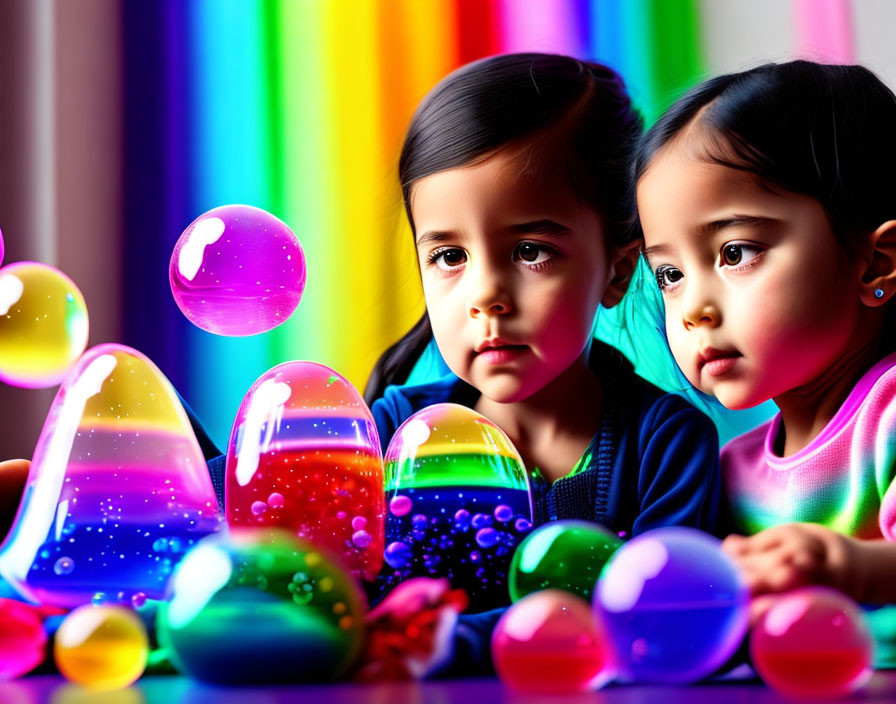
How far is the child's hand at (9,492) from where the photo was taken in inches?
35.3

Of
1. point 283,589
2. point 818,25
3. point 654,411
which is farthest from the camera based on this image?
point 818,25

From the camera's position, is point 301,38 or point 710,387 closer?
point 710,387

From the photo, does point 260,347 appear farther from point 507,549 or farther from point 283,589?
point 283,589

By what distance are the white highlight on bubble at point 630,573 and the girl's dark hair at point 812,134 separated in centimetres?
41

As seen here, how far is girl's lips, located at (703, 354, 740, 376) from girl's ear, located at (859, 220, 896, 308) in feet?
0.40

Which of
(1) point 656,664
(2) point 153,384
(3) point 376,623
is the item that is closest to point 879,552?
(1) point 656,664

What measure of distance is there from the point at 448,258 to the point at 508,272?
0.24 feet

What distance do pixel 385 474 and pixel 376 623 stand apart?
0.20 m

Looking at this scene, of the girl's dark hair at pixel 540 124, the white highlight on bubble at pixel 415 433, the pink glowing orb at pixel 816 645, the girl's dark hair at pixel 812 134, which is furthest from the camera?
the girl's dark hair at pixel 540 124

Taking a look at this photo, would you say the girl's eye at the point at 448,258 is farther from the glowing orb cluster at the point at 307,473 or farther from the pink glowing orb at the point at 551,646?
the pink glowing orb at the point at 551,646

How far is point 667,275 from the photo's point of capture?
3.19 ft

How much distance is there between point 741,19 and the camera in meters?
1.67

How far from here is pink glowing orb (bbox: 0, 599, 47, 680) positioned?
648 mm

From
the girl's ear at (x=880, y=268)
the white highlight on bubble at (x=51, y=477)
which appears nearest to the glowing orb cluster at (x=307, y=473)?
the white highlight on bubble at (x=51, y=477)
